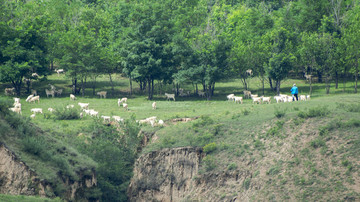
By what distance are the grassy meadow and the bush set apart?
1.04 metres

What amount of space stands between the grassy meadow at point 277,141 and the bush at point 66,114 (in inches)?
41.1

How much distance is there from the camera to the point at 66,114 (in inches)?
2271

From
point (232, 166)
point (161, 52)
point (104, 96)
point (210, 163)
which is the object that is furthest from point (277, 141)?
point (104, 96)

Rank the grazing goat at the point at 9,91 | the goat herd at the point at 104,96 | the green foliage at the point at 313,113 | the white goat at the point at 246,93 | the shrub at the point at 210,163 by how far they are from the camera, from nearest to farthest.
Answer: the shrub at the point at 210,163
the green foliage at the point at 313,113
the goat herd at the point at 104,96
the grazing goat at the point at 9,91
the white goat at the point at 246,93

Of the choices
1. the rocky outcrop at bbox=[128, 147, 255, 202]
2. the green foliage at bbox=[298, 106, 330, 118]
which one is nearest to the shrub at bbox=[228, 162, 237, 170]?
the rocky outcrop at bbox=[128, 147, 255, 202]

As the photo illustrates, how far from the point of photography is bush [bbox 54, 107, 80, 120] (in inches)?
2266

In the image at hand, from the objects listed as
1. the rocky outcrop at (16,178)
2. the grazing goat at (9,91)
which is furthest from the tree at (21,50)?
the rocky outcrop at (16,178)

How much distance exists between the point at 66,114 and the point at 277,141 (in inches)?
919

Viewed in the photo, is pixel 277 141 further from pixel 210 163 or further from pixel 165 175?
pixel 165 175

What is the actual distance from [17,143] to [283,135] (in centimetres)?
2107

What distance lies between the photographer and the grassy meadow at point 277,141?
40.0 meters

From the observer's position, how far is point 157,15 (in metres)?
73.7

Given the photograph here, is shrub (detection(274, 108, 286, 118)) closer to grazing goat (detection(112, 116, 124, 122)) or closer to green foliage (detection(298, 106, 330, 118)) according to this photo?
green foliage (detection(298, 106, 330, 118))

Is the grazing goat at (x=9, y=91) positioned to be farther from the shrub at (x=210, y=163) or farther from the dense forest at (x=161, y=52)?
the shrub at (x=210, y=163)
